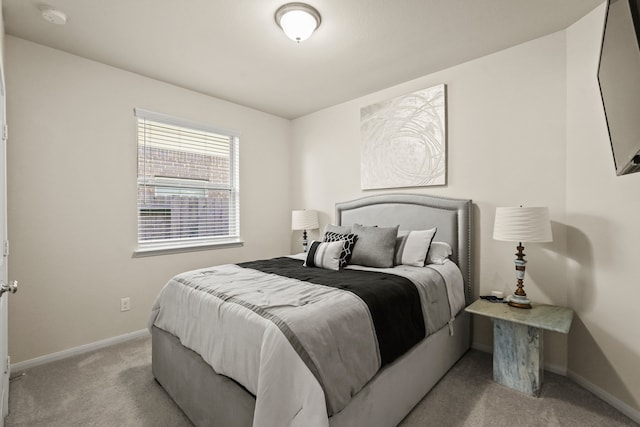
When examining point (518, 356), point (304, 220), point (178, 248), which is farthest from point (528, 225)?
point (178, 248)

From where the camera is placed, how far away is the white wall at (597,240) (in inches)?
75.7

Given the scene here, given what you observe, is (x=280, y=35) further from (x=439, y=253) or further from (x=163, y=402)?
(x=163, y=402)

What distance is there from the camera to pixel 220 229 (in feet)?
12.6

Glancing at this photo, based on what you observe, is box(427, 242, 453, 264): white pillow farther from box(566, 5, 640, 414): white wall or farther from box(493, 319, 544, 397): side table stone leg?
box(566, 5, 640, 414): white wall

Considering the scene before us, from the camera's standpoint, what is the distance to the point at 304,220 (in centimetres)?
402

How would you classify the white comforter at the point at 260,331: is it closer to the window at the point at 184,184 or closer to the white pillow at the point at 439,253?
the white pillow at the point at 439,253

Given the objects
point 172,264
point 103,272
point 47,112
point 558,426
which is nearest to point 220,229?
point 172,264

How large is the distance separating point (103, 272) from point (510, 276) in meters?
3.69

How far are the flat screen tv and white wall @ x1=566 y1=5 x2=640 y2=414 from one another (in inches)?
27.0

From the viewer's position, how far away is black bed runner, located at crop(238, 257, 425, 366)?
171 cm

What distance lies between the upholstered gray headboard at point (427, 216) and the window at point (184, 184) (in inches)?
64.2

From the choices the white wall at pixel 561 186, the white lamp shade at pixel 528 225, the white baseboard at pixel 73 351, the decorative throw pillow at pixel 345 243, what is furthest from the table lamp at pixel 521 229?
the white baseboard at pixel 73 351

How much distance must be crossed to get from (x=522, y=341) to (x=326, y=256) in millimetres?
1547

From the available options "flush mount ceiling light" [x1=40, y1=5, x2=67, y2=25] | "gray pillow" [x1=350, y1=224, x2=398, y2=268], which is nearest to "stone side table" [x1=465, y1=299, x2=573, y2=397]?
"gray pillow" [x1=350, y1=224, x2=398, y2=268]
